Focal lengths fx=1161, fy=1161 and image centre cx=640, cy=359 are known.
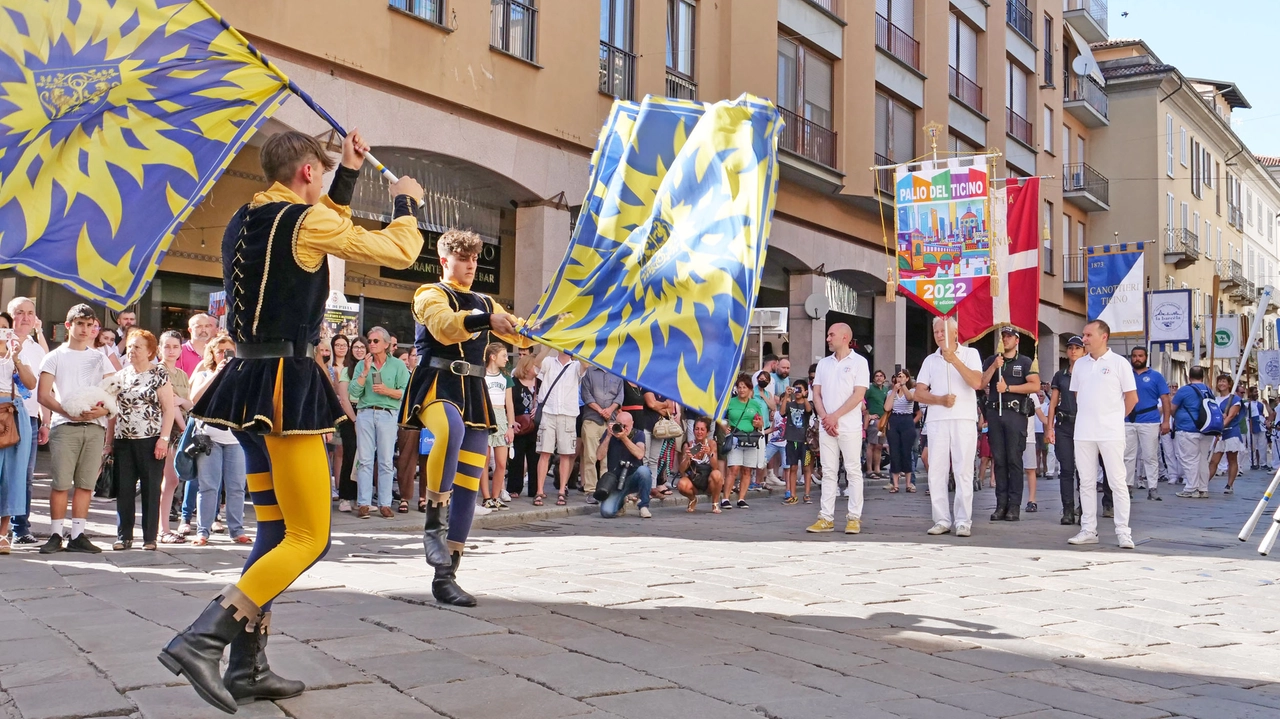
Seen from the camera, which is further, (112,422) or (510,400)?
(510,400)

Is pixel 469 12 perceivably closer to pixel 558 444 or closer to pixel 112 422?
pixel 558 444

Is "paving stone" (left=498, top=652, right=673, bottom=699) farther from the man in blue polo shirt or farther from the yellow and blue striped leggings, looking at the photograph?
the man in blue polo shirt

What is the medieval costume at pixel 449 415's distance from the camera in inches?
264

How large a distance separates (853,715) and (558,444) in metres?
10.3

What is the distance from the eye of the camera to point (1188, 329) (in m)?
26.0

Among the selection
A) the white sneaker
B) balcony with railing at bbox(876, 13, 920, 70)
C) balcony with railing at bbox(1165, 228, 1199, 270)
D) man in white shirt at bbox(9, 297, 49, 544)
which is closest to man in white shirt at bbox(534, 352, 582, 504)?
man in white shirt at bbox(9, 297, 49, 544)

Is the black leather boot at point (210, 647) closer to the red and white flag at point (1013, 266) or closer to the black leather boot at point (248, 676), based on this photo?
the black leather boot at point (248, 676)

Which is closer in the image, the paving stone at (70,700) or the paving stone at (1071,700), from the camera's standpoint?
the paving stone at (70,700)

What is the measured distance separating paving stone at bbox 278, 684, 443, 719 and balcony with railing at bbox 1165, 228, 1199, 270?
47.2 meters

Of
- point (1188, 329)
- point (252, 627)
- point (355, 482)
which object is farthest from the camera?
point (1188, 329)

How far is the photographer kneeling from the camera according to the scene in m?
13.2

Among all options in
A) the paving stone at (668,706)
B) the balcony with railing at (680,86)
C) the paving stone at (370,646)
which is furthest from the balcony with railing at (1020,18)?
the paving stone at (668,706)

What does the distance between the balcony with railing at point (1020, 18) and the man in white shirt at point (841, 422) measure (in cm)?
2658

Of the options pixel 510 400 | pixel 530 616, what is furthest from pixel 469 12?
pixel 530 616
